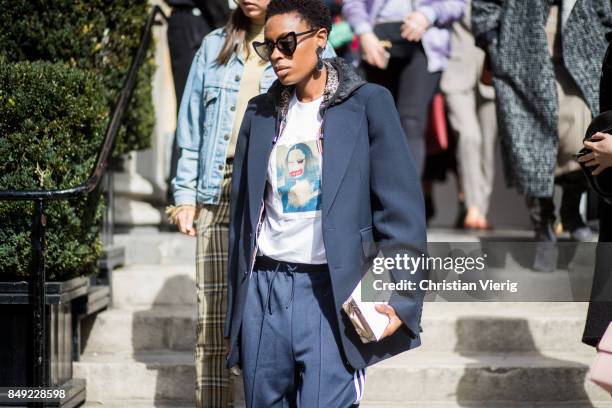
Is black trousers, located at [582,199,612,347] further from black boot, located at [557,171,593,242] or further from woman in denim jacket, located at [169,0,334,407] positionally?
black boot, located at [557,171,593,242]

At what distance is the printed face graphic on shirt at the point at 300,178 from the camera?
130 inches

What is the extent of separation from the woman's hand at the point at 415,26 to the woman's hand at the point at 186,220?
2.31 m

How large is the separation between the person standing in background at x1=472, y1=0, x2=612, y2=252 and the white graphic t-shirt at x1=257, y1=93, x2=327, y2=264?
2.68 meters

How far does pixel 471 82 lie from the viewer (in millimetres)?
7883

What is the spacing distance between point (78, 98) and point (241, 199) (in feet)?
5.25

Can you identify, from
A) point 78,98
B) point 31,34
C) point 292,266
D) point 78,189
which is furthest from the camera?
point 31,34

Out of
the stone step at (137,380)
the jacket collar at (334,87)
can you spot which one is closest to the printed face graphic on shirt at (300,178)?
the jacket collar at (334,87)

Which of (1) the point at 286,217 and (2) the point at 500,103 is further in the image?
(2) the point at 500,103

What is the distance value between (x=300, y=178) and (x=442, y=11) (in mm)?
3017

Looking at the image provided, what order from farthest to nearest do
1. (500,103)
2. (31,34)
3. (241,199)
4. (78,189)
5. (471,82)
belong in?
(471,82) → (500,103) → (31,34) → (78,189) → (241,199)

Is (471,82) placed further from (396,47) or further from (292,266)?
(292,266)

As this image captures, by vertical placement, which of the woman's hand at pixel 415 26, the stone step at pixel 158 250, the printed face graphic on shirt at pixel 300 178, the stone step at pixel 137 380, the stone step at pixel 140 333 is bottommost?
the stone step at pixel 137 380

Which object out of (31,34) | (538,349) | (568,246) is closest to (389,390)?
(538,349)

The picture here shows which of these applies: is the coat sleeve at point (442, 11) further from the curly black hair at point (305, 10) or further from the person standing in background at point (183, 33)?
the curly black hair at point (305, 10)
